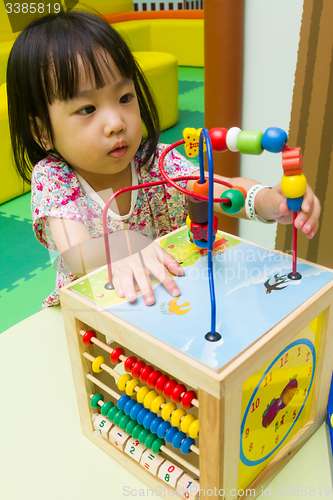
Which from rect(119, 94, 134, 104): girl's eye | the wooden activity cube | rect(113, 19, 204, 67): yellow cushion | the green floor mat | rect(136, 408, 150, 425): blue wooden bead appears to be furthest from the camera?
rect(113, 19, 204, 67): yellow cushion

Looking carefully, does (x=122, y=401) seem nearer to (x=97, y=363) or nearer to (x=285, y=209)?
(x=97, y=363)

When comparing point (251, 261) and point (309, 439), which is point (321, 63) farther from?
point (309, 439)

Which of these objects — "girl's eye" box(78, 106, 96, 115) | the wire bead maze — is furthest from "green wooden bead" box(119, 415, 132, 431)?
"girl's eye" box(78, 106, 96, 115)

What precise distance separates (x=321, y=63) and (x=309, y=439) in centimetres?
69

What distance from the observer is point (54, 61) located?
0.60 metres

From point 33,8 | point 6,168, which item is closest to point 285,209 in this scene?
point 33,8

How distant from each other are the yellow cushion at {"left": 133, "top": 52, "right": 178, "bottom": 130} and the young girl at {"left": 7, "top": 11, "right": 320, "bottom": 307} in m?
1.75

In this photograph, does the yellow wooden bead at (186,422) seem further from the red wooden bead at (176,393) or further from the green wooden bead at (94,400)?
the green wooden bead at (94,400)

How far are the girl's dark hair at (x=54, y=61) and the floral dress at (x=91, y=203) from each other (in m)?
0.07

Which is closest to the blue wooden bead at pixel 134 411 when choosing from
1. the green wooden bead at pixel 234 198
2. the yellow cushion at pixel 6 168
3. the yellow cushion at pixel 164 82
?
the green wooden bead at pixel 234 198

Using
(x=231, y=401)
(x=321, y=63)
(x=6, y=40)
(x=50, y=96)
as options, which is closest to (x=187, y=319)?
(x=231, y=401)

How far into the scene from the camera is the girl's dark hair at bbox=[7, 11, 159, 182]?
1.96 ft

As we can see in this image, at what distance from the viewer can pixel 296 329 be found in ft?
1.54

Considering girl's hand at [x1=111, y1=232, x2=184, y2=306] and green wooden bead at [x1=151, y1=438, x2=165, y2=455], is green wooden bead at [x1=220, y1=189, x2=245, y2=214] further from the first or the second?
green wooden bead at [x1=151, y1=438, x2=165, y2=455]
